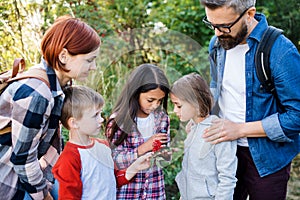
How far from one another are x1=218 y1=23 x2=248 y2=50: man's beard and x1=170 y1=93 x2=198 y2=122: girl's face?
0.36m

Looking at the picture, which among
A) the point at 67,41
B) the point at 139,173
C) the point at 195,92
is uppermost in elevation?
the point at 67,41

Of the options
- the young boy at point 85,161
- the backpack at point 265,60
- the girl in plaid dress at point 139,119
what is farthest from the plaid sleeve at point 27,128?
the backpack at point 265,60

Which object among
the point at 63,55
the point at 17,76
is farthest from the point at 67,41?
the point at 17,76

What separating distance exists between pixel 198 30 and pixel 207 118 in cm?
288

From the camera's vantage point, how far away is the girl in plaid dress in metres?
1.86

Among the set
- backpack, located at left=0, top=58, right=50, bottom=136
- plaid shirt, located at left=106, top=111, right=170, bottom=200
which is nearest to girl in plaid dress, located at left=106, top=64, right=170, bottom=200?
plaid shirt, located at left=106, top=111, right=170, bottom=200

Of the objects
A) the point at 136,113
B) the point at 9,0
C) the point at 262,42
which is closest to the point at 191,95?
the point at 136,113

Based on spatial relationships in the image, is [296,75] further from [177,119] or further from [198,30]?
[198,30]

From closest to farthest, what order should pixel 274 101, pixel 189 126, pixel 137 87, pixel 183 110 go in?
pixel 137 87
pixel 183 110
pixel 189 126
pixel 274 101

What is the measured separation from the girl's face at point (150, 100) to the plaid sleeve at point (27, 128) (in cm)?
39

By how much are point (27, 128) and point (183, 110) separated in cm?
64

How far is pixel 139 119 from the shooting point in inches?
76.4

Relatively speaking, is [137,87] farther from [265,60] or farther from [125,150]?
[265,60]

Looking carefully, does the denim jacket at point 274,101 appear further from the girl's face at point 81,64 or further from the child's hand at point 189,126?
the girl's face at point 81,64
